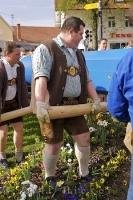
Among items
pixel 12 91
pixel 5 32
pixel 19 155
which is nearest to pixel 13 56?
pixel 12 91

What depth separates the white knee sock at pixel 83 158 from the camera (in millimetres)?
5629

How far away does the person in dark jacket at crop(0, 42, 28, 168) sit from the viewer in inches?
278

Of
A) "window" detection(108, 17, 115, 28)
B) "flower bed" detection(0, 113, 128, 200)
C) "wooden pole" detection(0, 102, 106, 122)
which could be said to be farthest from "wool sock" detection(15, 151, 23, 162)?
Result: "window" detection(108, 17, 115, 28)

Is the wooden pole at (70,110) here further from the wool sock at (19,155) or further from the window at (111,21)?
the window at (111,21)

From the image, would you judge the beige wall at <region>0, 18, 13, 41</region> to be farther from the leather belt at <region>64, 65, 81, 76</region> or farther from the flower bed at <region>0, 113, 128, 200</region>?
the leather belt at <region>64, 65, 81, 76</region>

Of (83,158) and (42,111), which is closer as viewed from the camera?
(42,111)

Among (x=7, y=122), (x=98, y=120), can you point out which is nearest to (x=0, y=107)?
(x=7, y=122)

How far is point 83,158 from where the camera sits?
5.66 meters

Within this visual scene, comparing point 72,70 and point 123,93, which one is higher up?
point 72,70

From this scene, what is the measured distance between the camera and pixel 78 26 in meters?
5.43

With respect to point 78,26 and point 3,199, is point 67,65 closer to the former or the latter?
point 78,26

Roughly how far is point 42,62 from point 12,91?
2.02m

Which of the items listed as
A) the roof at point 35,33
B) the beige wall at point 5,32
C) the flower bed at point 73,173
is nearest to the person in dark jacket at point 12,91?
the flower bed at point 73,173

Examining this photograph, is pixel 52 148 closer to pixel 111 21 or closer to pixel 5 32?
pixel 5 32
